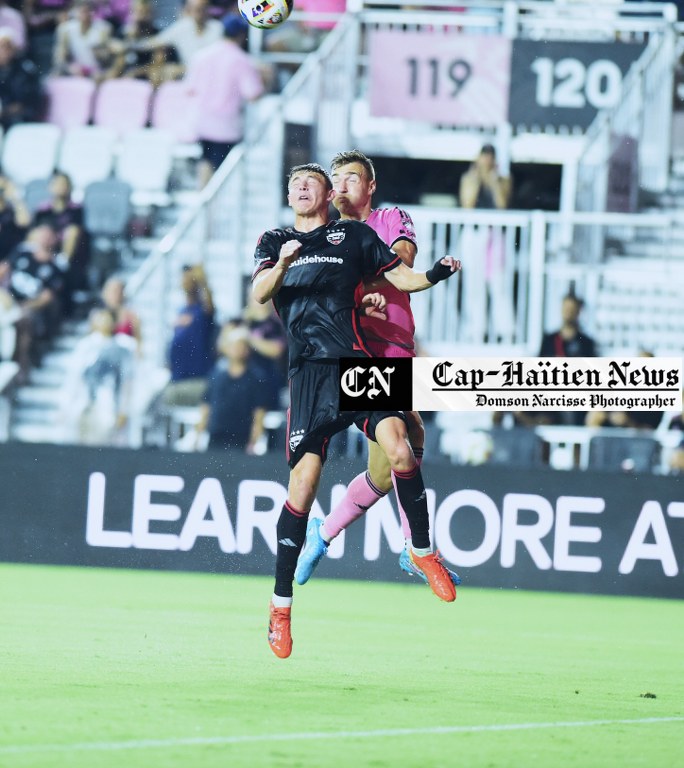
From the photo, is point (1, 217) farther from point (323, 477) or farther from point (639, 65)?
point (639, 65)

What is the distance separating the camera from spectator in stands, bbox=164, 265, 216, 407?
1420 cm

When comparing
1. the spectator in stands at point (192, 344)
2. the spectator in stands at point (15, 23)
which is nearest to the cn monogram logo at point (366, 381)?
the spectator in stands at point (192, 344)

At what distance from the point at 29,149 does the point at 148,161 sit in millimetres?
1285

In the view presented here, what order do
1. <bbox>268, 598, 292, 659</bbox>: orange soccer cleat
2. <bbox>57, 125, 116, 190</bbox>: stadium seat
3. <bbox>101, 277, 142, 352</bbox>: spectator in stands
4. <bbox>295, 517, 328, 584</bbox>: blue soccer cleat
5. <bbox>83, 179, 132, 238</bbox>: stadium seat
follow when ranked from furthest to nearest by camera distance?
<bbox>57, 125, 116, 190</bbox>: stadium seat → <bbox>83, 179, 132, 238</bbox>: stadium seat → <bbox>101, 277, 142, 352</bbox>: spectator in stands → <bbox>295, 517, 328, 584</bbox>: blue soccer cleat → <bbox>268, 598, 292, 659</bbox>: orange soccer cleat

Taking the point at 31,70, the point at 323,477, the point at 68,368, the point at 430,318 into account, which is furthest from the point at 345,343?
the point at 31,70

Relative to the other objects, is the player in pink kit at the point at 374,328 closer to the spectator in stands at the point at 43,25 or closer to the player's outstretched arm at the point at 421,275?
the player's outstretched arm at the point at 421,275

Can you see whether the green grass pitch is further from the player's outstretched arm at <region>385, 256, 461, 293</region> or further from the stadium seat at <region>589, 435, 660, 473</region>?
the stadium seat at <region>589, 435, 660, 473</region>

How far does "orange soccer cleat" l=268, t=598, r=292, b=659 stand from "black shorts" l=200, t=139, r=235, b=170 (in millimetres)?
9138

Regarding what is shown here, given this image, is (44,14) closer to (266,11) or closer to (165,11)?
(165,11)

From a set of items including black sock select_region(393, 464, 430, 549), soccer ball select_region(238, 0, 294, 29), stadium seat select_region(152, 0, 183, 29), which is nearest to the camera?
black sock select_region(393, 464, 430, 549)

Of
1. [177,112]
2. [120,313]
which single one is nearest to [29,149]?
[177,112]

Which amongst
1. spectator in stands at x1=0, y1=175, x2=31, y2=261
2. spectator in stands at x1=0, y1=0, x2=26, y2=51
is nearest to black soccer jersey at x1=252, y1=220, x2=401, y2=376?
spectator in stands at x1=0, y1=175, x2=31, y2=261

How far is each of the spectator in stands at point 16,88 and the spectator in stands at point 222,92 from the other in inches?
71.1

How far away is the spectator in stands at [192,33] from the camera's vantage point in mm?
16562
